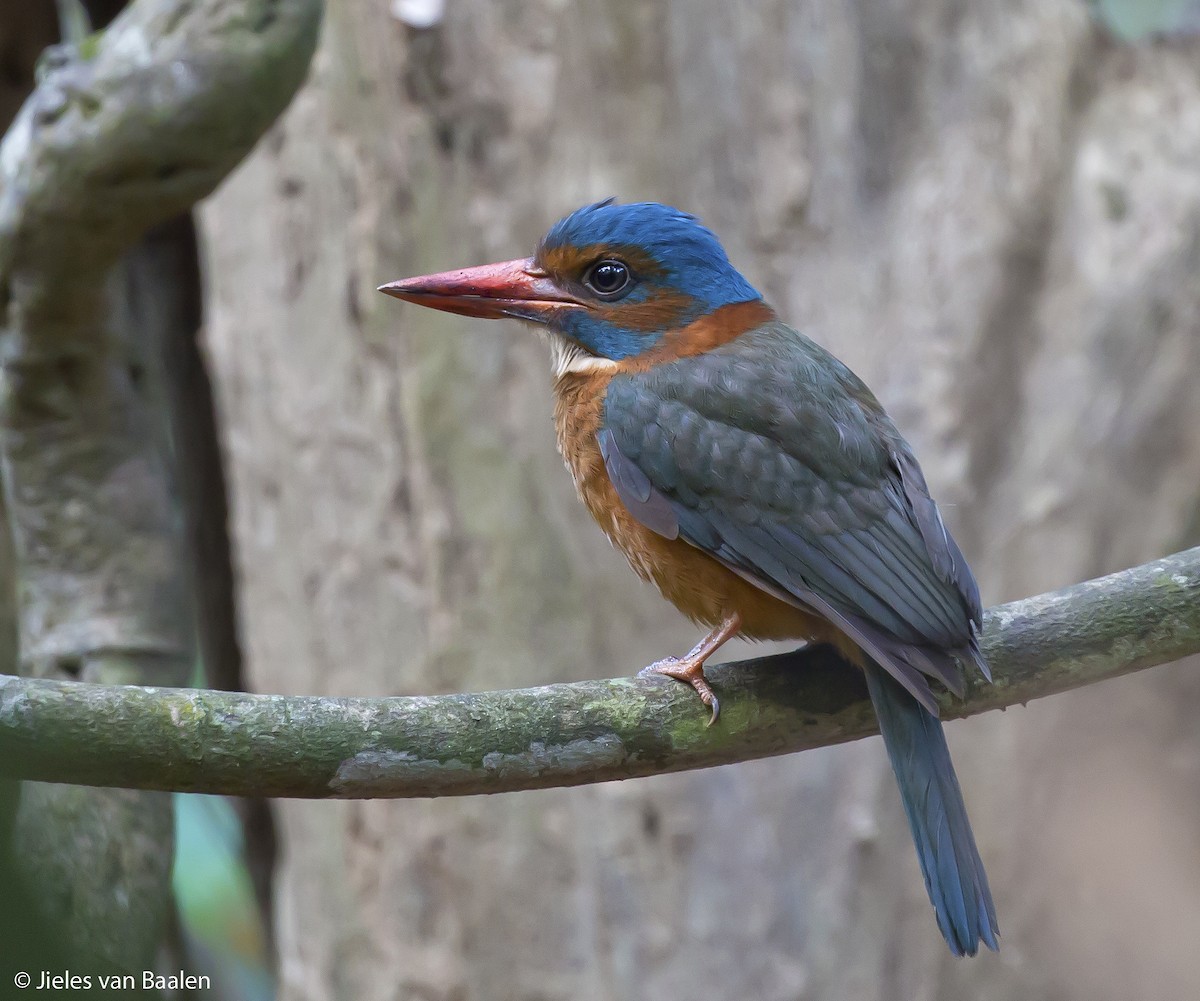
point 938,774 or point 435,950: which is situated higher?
point 938,774

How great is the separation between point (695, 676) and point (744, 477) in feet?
1.24

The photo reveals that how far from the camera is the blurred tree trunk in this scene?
3.33m

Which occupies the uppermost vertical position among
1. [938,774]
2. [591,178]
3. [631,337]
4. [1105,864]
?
[591,178]

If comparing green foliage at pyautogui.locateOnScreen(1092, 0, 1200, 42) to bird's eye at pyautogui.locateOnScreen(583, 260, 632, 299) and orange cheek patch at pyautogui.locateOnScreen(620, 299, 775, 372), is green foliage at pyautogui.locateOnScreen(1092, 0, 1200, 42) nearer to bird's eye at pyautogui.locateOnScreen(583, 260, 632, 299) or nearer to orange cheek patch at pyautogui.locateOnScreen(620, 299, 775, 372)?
orange cheek patch at pyautogui.locateOnScreen(620, 299, 775, 372)

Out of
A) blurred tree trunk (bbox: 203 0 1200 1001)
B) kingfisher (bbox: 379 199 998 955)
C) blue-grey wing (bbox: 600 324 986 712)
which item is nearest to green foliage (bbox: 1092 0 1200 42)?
blurred tree trunk (bbox: 203 0 1200 1001)

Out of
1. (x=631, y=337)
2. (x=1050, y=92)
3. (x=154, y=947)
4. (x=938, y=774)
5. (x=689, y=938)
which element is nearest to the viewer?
(x=938, y=774)

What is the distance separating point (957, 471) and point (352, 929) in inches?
78.6

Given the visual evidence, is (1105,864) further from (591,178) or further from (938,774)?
(591,178)

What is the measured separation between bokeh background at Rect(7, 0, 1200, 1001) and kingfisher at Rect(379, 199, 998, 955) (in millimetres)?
1034

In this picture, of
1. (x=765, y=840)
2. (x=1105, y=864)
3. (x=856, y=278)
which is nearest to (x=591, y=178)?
(x=856, y=278)

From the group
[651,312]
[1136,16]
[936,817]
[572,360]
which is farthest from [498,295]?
[1136,16]

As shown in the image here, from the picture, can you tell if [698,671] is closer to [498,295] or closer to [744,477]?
[744,477]

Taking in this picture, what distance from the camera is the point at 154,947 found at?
2.67m

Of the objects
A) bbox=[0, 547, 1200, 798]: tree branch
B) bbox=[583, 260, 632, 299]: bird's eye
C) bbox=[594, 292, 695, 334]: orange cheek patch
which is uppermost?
bbox=[583, 260, 632, 299]: bird's eye
